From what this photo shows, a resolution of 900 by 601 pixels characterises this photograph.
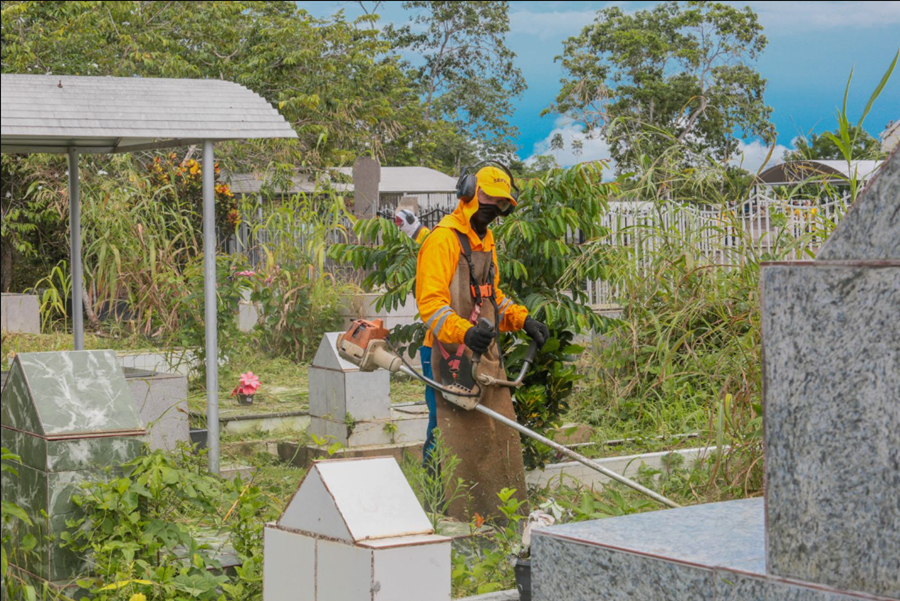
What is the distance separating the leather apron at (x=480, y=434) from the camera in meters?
5.50

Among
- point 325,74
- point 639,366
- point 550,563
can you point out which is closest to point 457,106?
point 325,74

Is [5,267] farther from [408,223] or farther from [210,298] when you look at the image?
[408,223]

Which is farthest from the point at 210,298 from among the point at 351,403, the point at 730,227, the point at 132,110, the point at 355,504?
the point at 730,227

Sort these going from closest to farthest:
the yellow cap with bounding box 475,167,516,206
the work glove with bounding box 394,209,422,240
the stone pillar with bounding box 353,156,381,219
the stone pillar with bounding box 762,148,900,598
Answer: the stone pillar with bounding box 762,148,900,598, the yellow cap with bounding box 475,167,516,206, the work glove with bounding box 394,209,422,240, the stone pillar with bounding box 353,156,381,219

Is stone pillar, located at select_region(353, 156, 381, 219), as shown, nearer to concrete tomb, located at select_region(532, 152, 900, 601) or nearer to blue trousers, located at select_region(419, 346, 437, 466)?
blue trousers, located at select_region(419, 346, 437, 466)

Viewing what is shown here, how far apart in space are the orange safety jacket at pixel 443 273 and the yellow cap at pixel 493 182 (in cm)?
9

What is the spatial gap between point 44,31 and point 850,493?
19.0 metres

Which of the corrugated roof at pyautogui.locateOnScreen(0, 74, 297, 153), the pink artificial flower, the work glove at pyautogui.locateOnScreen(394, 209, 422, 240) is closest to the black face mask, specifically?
the work glove at pyautogui.locateOnScreen(394, 209, 422, 240)

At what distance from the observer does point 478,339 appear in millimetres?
5074

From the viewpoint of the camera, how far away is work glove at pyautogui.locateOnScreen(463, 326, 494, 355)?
16.6 ft

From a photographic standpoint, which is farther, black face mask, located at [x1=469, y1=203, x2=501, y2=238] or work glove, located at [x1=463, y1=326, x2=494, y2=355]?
black face mask, located at [x1=469, y1=203, x2=501, y2=238]

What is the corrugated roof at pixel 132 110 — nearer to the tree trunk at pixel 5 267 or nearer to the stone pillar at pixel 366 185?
the stone pillar at pixel 366 185

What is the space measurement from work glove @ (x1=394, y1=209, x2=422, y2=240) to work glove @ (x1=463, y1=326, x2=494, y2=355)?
1.77 m

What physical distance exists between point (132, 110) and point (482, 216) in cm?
221
